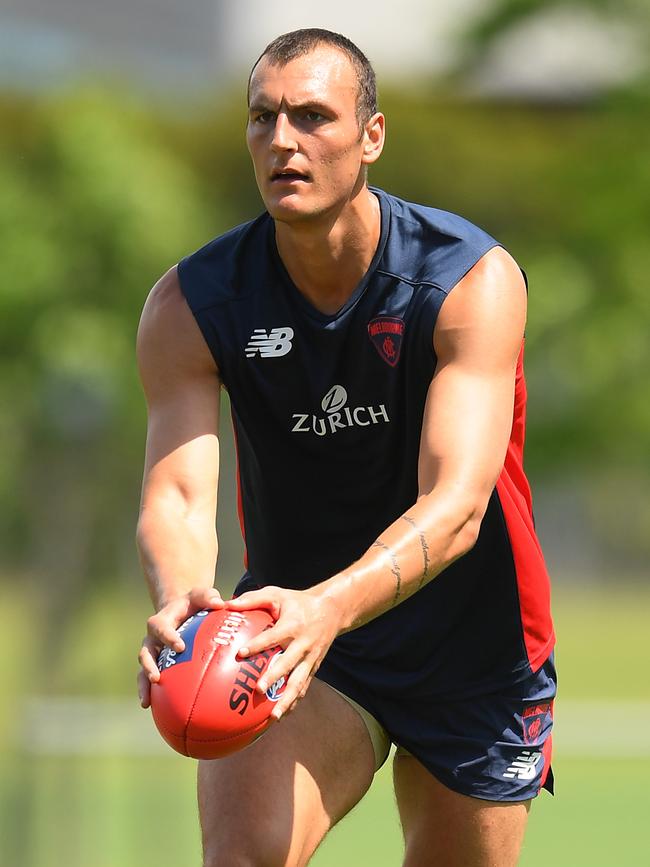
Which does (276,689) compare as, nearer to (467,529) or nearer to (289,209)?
(467,529)

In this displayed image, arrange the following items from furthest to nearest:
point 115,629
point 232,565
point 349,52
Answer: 1. point 232,565
2. point 115,629
3. point 349,52

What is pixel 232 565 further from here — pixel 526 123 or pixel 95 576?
pixel 526 123

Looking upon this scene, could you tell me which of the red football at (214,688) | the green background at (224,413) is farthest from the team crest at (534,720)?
the green background at (224,413)

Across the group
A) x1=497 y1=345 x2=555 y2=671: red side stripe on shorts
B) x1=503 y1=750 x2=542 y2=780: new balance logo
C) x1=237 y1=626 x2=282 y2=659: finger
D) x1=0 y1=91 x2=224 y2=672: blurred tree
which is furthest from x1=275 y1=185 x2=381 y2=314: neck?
x1=0 y1=91 x2=224 y2=672: blurred tree

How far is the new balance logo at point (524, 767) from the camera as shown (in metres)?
5.03

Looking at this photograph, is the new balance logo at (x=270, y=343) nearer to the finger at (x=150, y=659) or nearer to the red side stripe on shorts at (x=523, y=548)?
the red side stripe on shorts at (x=523, y=548)

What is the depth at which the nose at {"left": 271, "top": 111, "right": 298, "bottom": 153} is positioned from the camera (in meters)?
4.40

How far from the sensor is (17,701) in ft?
29.9

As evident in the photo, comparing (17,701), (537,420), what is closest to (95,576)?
(17,701)

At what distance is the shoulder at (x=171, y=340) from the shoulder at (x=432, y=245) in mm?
597

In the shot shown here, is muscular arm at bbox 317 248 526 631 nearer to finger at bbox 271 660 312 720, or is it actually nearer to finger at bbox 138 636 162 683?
finger at bbox 271 660 312 720

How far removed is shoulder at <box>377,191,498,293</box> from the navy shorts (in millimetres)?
1199

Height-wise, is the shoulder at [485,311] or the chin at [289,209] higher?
the chin at [289,209]

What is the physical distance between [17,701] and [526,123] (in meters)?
22.7
